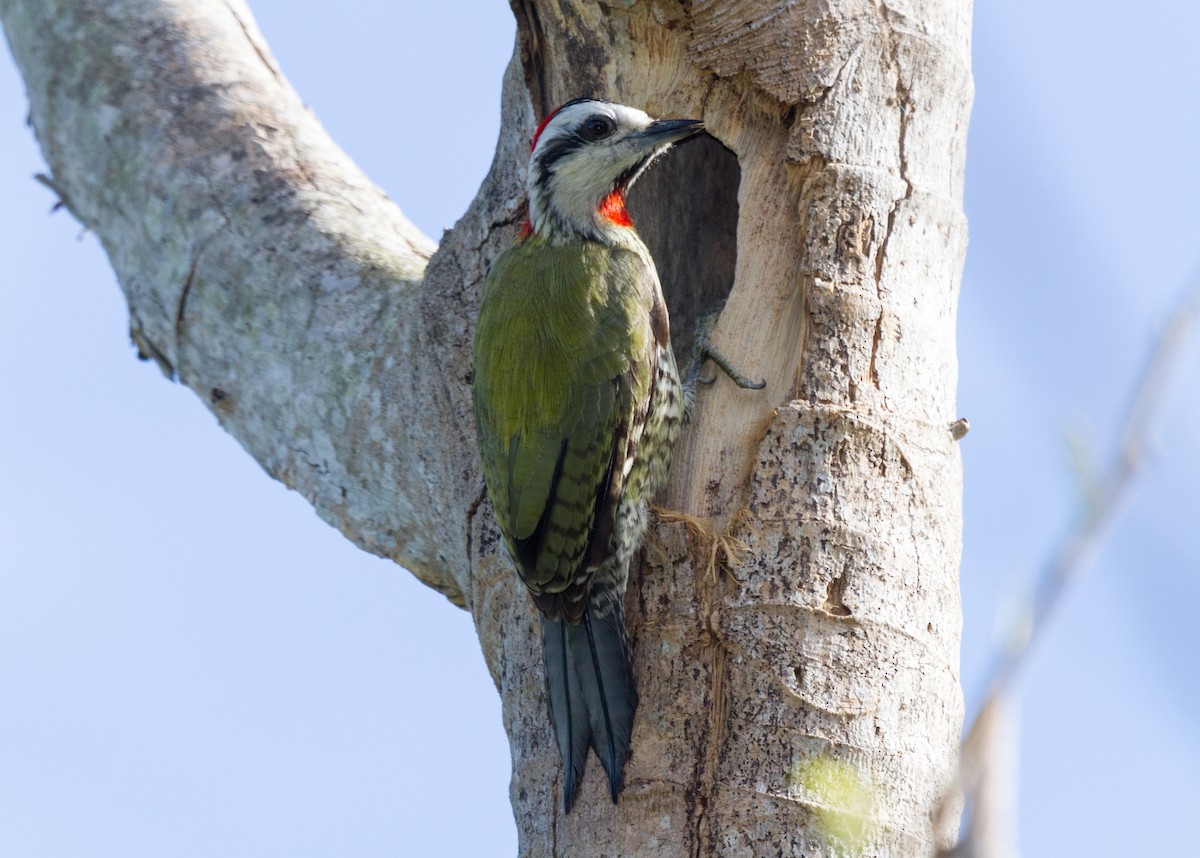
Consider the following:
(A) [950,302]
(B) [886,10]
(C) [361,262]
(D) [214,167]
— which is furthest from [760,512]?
(D) [214,167]

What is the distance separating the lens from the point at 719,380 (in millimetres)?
3881

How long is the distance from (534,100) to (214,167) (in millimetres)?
1593

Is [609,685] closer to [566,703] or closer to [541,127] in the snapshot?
A: [566,703]

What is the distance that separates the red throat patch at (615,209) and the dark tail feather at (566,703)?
1.47 m

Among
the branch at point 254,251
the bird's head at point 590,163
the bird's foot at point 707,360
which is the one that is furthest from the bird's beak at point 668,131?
the branch at point 254,251

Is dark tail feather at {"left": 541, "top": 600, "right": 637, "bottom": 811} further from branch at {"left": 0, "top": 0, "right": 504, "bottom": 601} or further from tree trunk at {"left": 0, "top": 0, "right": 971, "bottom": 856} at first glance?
branch at {"left": 0, "top": 0, "right": 504, "bottom": 601}

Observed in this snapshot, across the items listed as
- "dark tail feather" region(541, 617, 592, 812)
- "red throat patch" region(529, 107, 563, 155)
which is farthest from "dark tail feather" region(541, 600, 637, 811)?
"red throat patch" region(529, 107, 563, 155)

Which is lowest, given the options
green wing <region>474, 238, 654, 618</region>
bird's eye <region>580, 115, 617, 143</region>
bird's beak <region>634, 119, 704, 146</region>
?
green wing <region>474, 238, 654, 618</region>

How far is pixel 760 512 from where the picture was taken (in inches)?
138

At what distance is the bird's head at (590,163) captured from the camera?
423cm

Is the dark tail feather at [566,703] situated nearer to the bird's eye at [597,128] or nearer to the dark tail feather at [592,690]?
the dark tail feather at [592,690]

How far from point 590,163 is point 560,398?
84 cm

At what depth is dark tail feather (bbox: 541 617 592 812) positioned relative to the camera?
3.38 metres

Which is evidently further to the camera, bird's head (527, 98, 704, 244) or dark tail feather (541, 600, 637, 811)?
bird's head (527, 98, 704, 244)
